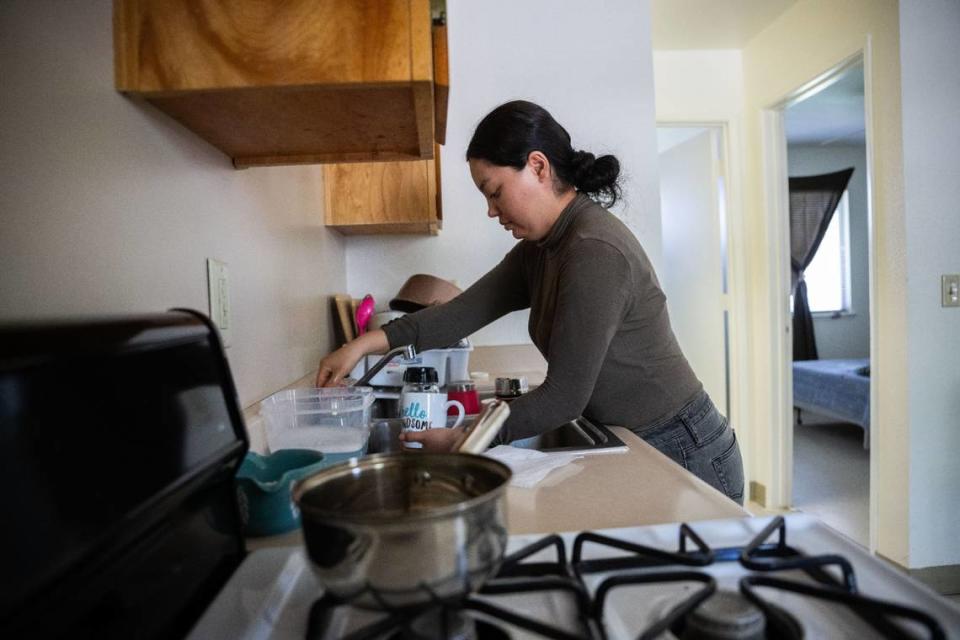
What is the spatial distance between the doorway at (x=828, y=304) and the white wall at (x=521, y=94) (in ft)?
3.01

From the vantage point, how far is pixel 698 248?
12.4 feet

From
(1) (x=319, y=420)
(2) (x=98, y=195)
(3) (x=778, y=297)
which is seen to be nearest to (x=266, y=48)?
(2) (x=98, y=195)

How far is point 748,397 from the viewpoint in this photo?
337 cm

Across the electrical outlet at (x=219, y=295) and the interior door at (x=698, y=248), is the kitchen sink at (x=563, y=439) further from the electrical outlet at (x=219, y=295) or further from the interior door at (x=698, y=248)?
the interior door at (x=698, y=248)

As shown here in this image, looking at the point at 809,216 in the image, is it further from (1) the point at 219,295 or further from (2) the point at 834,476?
(1) the point at 219,295

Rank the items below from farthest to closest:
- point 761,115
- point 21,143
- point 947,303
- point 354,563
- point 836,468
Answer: point 836,468 → point 761,115 → point 947,303 → point 21,143 → point 354,563

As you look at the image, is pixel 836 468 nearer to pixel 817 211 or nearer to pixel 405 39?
pixel 817 211

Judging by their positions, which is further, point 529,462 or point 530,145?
point 530,145

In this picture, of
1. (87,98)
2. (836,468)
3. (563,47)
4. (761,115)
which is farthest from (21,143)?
(836,468)

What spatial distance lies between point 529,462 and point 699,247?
320 centimetres

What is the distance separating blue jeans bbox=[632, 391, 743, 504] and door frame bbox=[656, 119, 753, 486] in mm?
2263

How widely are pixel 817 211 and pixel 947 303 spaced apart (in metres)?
3.92

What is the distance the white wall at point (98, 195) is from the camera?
1.63 feet

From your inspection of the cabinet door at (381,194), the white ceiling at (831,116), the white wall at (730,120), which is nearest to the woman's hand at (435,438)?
the cabinet door at (381,194)
